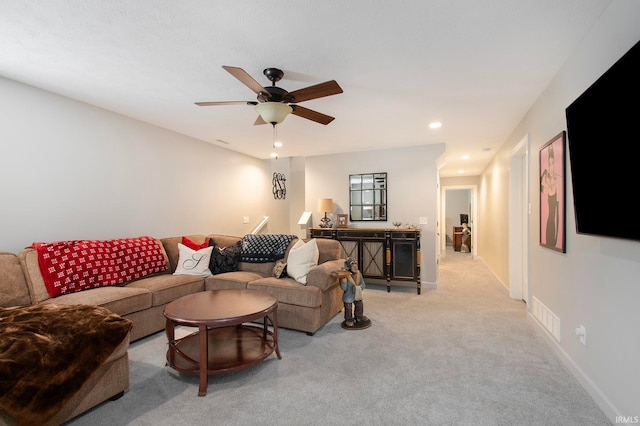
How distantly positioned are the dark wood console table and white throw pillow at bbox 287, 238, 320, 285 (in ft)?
5.53

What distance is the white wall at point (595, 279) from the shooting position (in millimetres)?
1535

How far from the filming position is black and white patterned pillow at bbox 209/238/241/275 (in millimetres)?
3740

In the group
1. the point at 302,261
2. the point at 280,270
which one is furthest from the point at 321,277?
the point at 280,270

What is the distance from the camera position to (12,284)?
2.41 meters

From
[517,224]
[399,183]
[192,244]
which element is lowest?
[192,244]

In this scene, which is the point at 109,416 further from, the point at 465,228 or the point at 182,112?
the point at 465,228

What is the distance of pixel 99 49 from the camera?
7.03 ft

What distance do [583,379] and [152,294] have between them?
3.57 metres

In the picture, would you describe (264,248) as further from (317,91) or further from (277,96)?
(317,91)

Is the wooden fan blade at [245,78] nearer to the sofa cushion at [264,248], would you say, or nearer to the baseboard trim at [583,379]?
the sofa cushion at [264,248]

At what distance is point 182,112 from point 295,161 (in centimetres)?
353

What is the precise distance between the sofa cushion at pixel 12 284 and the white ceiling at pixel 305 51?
1.61 meters

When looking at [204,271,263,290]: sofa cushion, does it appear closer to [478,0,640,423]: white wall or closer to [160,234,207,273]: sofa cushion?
[160,234,207,273]: sofa cushion

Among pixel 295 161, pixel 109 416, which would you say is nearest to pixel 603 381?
pixel 109 416
